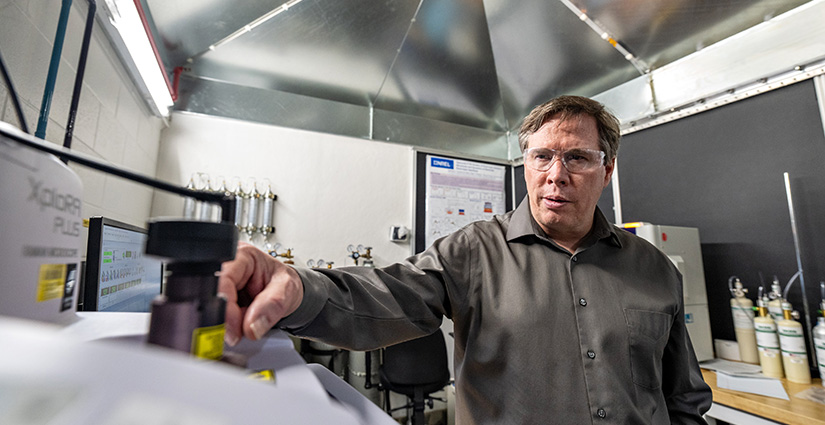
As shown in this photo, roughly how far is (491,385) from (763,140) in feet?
6.00

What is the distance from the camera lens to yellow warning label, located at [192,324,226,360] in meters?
0.22

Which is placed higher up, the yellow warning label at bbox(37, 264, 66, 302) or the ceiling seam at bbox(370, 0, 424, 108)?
the ceiling seam at bbox(370, 0, 424, 108)

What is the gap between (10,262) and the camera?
24 centimetres

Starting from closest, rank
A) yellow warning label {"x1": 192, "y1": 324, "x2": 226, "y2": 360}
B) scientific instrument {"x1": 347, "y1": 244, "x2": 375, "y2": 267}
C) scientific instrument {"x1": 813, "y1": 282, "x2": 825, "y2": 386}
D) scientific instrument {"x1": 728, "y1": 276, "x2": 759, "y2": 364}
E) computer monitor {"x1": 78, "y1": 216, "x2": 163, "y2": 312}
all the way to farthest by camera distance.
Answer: yellow warning label {"x1": 192, "y1": 324, "x2": 226, "y2": 360}, computer monitor {"x1": 78, "y1": 216, "x2": 163, "y2": 312}, scientific instrument {"x1": 813, "y1": 282, "x2": 825, "y2": 386}, scientific instrument {"x1": 728, "y1": 276, "x2": 759, "y2": 364}, scientific instrument {"x1": 347, "y1": 244, "x2": 375, "y2": 267}

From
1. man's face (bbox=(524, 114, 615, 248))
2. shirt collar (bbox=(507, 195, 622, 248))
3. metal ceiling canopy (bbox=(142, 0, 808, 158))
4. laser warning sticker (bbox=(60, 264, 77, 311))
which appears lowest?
laser warning sticker (bbox=(60, 264, 77, 311))

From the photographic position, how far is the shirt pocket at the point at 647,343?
0.90 meters

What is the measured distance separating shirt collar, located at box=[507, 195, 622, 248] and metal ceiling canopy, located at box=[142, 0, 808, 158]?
1.34m

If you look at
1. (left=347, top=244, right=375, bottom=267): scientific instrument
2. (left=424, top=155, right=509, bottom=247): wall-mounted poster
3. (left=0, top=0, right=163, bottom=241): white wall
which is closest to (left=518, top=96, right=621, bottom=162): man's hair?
(left=0, top=0, right=163, bottom=241): white wall

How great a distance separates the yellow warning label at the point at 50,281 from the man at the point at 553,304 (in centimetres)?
38

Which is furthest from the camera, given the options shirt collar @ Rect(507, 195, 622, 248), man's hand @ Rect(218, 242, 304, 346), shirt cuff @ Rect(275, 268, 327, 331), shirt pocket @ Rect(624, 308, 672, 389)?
shirt collar @ Rect(507, 195, 622, 248)

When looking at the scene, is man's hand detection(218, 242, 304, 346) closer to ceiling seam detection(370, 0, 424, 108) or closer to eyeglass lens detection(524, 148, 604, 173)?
eyeglass lens detection(524, 148, 604, 173)

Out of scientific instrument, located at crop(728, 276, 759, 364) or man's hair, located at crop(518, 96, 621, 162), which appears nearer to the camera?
man's hair, located at crop(518, 96, 621, 162)

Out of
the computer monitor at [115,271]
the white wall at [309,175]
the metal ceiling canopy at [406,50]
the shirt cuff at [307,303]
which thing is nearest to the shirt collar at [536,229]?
the shirt cuff at [307,303]

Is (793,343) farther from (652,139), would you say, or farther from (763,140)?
(652,139)
